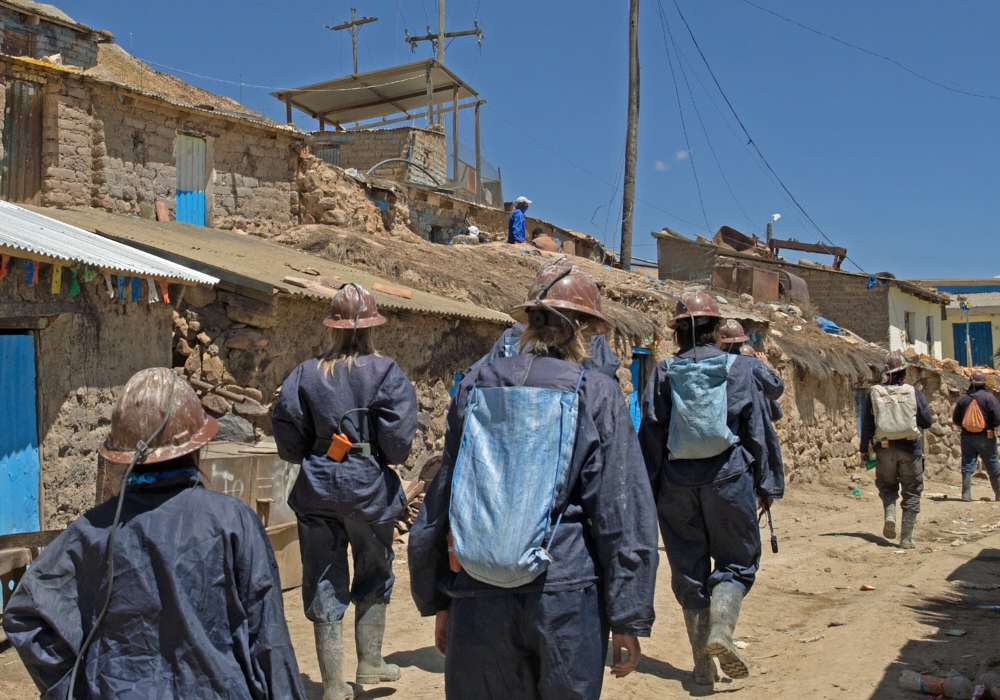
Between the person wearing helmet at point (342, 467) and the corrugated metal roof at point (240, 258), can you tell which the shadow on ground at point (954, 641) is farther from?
the corrugated metal roof at point (240, 258)

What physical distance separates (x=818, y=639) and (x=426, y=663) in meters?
2.25

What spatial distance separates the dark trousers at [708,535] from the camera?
4.03m

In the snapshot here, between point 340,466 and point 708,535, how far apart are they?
180cm

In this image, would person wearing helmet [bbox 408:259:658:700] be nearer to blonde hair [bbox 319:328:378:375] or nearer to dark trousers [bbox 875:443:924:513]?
blonde hair [bbox 319:328:378:375]

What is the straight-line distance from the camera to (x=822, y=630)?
515 cm

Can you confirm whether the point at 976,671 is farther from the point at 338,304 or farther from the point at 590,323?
the point at 338,304

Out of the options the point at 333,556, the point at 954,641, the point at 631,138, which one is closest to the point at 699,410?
the point at 333,556

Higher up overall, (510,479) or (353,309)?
(353,309)

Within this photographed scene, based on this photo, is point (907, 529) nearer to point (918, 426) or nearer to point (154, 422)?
point (918, 426)

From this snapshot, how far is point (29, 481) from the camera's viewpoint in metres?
5.69

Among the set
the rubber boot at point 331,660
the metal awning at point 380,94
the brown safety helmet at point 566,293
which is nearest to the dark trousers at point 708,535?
the rubber boot at point 331,660

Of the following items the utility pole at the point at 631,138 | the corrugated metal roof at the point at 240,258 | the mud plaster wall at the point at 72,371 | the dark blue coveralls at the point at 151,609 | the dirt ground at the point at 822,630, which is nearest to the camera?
the dark blue coveralls at the point at 151,609

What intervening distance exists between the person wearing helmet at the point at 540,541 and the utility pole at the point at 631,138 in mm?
16938

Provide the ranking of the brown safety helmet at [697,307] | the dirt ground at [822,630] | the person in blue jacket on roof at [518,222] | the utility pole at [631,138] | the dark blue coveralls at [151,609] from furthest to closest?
the utility pole at [631,138] → the person in blue jacket on roof at [518,222] → the brown safety helmet at [697,307] → the dirt ground at [822,630] → the dark blue coveralls at [151,609]
